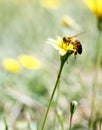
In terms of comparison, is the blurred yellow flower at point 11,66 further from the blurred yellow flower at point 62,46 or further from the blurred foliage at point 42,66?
the blurred yellow flower at point 62,46

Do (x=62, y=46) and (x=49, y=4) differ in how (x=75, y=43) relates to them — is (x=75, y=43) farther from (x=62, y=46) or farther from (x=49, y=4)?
(x=49, y=4)

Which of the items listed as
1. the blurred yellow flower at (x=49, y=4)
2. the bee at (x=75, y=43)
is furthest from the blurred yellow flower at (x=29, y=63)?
the bee at (x=75, y=43)

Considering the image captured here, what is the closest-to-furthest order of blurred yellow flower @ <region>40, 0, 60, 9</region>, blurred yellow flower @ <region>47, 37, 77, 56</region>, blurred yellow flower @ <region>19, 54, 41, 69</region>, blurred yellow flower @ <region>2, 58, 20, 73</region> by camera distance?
blurred yellow flower @ <region>47, 37, 77, 56</region> → blurred yellow flower @ <region>2, 58, 20, 73</region> → blurred yellow flower @ <region>19, 54, 41, 69</region> → blurred yellow flower @ <region>40, 0, 60, 9</region>

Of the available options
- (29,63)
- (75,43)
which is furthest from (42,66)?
(75,43)

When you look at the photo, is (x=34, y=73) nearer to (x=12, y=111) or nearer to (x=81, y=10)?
(x=12, y=111)

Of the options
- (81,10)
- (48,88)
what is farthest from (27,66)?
(81,10)

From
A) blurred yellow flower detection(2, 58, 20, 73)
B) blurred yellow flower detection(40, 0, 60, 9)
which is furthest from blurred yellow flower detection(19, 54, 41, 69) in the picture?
blurred yellow flower detection(40, 0, 60, 9)

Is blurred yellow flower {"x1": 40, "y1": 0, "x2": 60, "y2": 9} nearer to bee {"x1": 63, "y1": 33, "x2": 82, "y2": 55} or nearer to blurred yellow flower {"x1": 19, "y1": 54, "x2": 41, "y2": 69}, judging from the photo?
blurred yellow flower {"x1": 19, "y1": 54, "x2": 41, "y2": 69}

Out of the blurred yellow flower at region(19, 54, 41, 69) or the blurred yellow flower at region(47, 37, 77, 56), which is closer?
the blurred yellow flower at region(47, 37, 77, 56)
